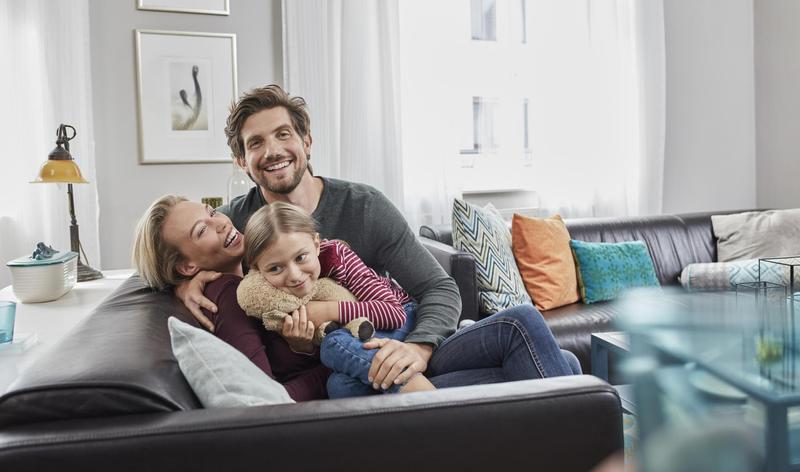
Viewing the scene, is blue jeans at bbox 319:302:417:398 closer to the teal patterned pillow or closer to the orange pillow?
the orange pillow

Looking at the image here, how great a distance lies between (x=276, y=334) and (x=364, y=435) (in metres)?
0.67

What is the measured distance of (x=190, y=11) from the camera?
128 inches

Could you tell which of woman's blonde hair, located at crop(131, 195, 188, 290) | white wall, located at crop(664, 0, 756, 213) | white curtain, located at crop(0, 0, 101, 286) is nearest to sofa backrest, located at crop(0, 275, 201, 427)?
woman's blonde hair, located at crop(131, 195, 188, 290)

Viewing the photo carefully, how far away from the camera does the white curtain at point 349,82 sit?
133 inches

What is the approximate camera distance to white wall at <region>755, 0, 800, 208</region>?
407 cm

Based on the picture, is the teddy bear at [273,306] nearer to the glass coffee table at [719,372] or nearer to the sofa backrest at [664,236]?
the glass coffee table at [719,372]

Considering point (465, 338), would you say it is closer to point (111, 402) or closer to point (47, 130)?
point (111, 402)

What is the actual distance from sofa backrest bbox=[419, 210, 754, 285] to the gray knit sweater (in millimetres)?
1609


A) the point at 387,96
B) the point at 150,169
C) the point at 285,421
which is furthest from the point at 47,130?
the point at 285,421

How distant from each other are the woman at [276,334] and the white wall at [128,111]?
1.88m

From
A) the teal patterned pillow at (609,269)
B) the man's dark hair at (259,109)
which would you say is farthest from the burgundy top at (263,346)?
the teal patterned pillow at (609,269)

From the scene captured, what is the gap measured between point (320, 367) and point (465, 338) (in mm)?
338

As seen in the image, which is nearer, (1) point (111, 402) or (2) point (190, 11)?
(1) point (111, 402)

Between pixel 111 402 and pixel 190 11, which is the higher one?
pixel 190 11
